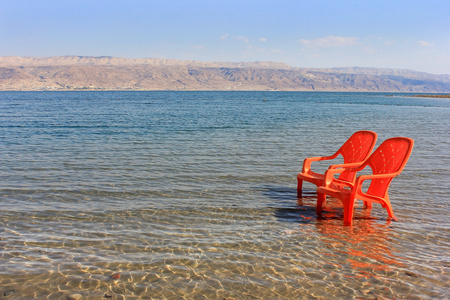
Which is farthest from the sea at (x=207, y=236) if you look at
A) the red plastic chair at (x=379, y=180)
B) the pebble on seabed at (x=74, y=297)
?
the red plastic chair at (x=379, y=180)

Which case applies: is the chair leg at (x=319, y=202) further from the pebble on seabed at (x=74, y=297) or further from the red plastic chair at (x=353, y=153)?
the pebble on seabed at (x=74, y=297)

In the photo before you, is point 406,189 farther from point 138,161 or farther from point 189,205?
point 138,161

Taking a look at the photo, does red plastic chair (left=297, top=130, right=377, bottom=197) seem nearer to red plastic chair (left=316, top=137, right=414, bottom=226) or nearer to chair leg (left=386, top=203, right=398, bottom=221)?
red plastic chair (left=316, top=137, right=414, bottom=226)

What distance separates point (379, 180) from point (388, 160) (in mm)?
397

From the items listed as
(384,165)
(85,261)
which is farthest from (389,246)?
(85,261)

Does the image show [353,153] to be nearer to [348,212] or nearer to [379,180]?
[379,180]

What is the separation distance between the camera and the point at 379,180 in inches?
273

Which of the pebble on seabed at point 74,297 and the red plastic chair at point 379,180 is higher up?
the red plastic chair at point 379,180

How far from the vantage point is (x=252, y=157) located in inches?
516

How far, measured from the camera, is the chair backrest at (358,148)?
7.71m

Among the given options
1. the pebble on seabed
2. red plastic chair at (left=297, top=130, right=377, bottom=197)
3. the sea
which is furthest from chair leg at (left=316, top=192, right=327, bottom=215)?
the pebble on seabed

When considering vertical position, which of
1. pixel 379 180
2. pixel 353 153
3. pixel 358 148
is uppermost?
pixel 358 148

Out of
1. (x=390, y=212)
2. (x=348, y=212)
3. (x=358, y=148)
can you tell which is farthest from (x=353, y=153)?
(x=348, y=212)

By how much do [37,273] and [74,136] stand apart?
50.8ft
